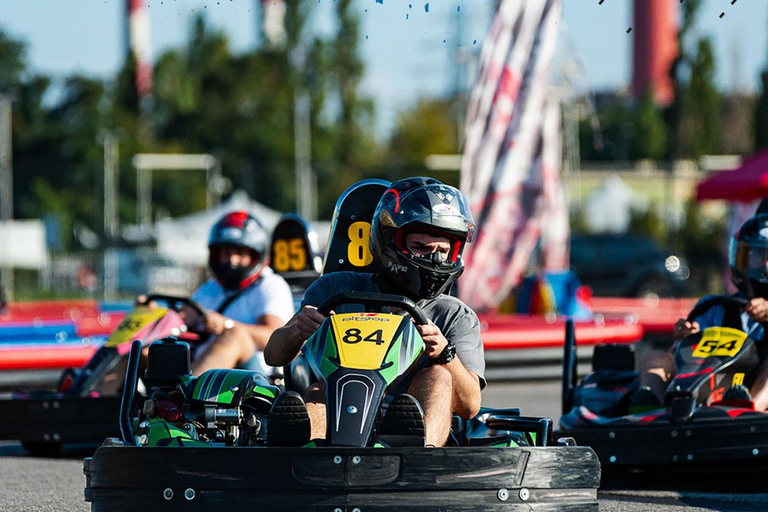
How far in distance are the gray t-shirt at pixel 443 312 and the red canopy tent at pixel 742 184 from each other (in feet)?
48.0

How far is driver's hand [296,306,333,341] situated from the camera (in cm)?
518

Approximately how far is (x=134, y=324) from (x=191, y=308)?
22.0 inches

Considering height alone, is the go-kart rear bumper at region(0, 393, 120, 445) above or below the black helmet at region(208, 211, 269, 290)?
below

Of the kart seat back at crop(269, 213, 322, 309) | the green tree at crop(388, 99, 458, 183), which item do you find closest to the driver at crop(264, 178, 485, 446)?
the kart seat back at crop(269, 213, 322, 309)

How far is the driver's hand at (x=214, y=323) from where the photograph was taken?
7.98m

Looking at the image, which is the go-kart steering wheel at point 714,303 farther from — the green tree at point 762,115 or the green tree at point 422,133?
the green tree at point 422,133

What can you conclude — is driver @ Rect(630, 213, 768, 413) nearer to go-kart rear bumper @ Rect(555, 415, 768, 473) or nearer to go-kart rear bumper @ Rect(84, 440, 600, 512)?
go-kart rear bumper @ Rect(555, 415, 768, 473)

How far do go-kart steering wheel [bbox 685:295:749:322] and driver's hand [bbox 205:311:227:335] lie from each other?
2513 mm

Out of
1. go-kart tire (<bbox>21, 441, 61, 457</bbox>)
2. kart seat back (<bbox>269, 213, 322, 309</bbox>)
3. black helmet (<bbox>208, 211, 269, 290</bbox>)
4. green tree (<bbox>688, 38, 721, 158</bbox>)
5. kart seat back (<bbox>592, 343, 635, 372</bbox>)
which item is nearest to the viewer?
kart seat back (<bbox>592, 343, 635, 372</bbox>)

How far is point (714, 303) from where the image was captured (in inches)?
293

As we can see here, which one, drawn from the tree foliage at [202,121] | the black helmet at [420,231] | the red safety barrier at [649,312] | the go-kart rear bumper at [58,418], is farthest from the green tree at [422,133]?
the black helmet at [420,231]

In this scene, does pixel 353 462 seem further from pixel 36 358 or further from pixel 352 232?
pixel 36 358

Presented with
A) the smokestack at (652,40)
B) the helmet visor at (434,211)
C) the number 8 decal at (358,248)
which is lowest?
the number 8 decal at (358,248)

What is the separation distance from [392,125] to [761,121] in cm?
1965
